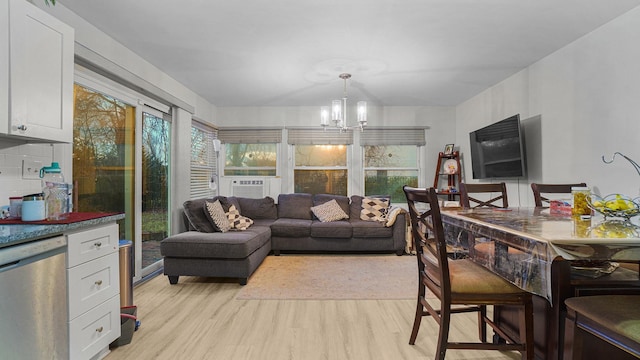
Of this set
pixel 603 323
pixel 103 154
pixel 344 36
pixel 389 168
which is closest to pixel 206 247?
pixel 103 154

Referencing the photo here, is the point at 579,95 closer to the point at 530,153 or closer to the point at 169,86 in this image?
the point at 530,153

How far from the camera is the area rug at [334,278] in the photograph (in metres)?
2.81

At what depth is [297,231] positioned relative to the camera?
13.9 feet

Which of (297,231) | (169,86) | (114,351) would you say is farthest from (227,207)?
(114,351)

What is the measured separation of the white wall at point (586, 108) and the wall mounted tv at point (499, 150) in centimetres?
19

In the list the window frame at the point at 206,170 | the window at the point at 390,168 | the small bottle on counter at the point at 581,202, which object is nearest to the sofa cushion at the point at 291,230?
the window frame at the point at 206,170

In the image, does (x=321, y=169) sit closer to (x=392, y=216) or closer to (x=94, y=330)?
(x=392, y=216)

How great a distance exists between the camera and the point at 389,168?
5.37 m

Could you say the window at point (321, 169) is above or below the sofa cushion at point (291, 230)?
above

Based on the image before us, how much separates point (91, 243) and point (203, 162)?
3.31 metres

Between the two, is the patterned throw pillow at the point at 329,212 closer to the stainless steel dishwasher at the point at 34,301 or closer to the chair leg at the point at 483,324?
the chair leg at the point at 483,324

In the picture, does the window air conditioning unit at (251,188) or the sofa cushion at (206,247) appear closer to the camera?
the sofa cushion at (206,247)

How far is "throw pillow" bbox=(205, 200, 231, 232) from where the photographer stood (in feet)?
11.6

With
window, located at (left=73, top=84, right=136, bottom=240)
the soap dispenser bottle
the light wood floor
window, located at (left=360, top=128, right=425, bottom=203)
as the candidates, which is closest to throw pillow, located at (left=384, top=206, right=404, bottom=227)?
window, located at (left=360, top=128, right=425, bottom=203)
